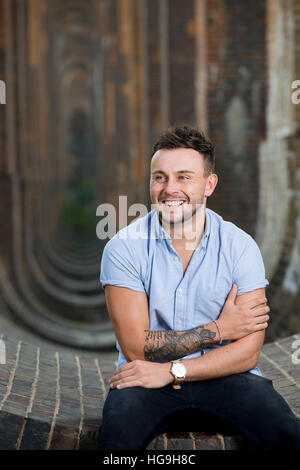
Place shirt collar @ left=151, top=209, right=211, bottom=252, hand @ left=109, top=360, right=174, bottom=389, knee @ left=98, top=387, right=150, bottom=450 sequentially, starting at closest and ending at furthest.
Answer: knee @ left=98, top=387, right=150, bottom=450 < hand @ left=109, top=360, right=174, bottom=389 < shirt collar @ left=151, top=209, right=211, bottom=252

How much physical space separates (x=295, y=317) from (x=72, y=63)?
1328 inches

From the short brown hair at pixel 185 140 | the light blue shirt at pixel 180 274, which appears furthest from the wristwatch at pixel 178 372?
the short brown hair at pixel 185 140

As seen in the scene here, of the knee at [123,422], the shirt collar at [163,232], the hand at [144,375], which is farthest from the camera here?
the shirt collar at [163,232]

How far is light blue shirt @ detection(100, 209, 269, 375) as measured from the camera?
2863mm

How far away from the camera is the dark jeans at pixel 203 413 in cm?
261

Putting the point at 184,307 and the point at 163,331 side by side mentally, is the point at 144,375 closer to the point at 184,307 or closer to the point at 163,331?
the point at 163,331

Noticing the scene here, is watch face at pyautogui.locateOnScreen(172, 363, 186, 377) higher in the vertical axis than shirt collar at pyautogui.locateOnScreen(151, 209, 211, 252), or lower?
lower

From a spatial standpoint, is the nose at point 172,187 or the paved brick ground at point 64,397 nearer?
the nose at point 172,187

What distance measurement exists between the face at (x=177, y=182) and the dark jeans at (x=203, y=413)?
0.74 m

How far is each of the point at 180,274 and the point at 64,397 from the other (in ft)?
3.52

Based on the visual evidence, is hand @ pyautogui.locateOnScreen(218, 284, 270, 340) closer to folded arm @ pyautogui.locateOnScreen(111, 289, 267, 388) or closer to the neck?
folded arm @ pyautogui.locateOnScreen(111, 289, 267, 388)

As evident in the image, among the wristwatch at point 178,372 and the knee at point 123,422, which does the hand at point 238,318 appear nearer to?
the wristwatch at point 178,372

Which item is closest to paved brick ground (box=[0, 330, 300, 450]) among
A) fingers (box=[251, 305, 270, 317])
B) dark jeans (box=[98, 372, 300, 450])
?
dark jeans (box=[98, 372, 300, 450])
